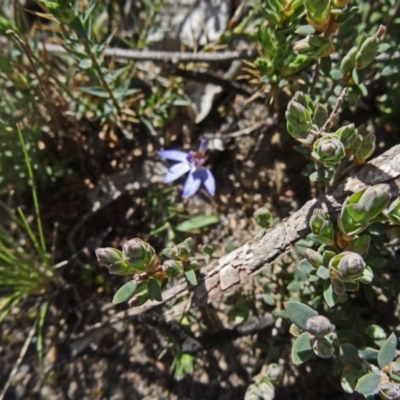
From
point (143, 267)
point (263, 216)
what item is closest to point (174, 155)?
point (263, 216)

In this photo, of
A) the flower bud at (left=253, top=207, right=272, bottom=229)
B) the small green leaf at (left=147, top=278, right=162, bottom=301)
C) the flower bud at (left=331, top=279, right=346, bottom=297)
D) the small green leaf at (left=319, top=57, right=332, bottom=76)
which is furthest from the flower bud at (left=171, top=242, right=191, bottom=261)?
the small green leaf at (left=319, top=57, right=332, bottom=76)

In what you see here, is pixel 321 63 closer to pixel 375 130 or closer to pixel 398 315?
pixel 375 130

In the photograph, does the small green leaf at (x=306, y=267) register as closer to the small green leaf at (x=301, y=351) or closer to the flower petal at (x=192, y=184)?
the small green leaf at (x=301, y=351)

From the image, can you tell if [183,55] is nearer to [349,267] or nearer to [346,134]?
[346,134]

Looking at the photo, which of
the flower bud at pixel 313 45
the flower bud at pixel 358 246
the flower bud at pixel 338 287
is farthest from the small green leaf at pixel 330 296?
the flower bud at pixel 313 45

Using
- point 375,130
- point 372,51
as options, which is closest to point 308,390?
point 375,130

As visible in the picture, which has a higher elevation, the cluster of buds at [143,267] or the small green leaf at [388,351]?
the cluster of buds at [143,267]
